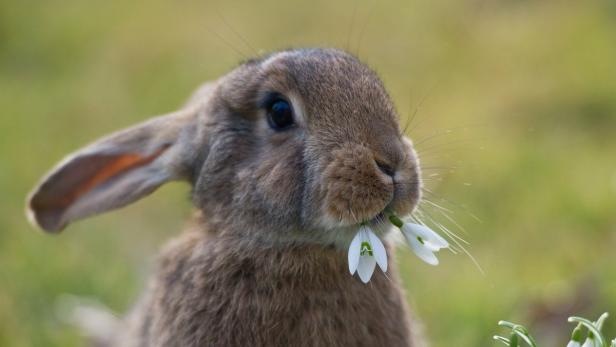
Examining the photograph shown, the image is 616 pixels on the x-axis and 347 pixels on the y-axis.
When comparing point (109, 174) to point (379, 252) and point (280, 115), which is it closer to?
point (280, 115)

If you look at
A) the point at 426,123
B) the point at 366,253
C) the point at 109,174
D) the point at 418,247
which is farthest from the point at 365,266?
the point at 426,123

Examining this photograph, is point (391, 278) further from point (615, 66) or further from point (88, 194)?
point (615, 66)

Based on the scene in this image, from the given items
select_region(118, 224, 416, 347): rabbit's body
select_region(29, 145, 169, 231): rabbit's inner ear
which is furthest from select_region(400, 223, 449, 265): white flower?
select_region(29, 145, 169, 231): rabbit's inner ear

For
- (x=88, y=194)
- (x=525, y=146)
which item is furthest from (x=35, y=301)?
(x=525, y=146)

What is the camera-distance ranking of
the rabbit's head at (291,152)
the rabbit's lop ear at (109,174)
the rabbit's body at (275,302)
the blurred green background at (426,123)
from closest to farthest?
1. the rabbit's head at (291,152)
2. the rabbit's body at (275,302)
3. the rabbit's lop ear at (109,174)
4. the blurred green background at (426,123)

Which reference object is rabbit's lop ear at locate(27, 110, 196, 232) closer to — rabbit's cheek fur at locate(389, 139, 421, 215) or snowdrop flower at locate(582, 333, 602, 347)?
rabbit's cheek fur at locate(389, 139, 421, 215)

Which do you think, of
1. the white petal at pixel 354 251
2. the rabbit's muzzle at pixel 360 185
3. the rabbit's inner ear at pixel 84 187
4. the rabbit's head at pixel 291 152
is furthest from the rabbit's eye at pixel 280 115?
the rabbit's inner ear at pixel 84 187

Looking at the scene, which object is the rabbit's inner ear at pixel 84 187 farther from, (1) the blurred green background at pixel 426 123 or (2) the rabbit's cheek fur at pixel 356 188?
(2) the rabbit's cheek fur at pixel 356 188
